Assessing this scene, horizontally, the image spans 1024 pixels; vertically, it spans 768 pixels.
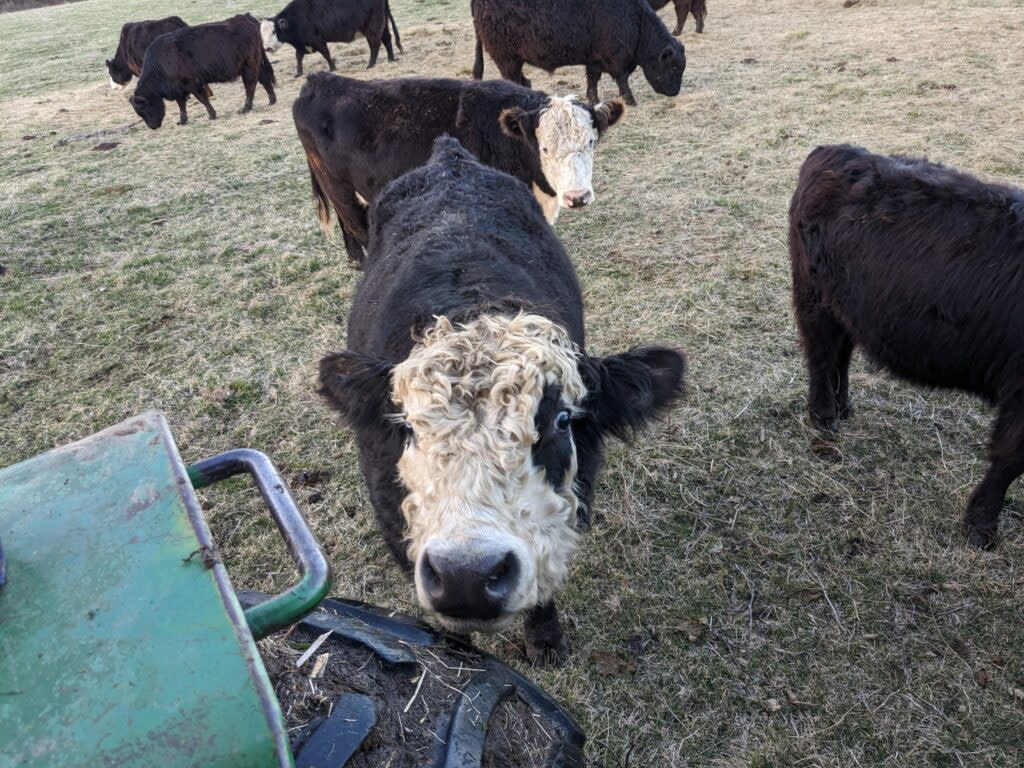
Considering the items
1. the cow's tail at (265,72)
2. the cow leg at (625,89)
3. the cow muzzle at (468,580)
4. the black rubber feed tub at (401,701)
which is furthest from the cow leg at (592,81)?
the black rubber feed tub at (401,701)

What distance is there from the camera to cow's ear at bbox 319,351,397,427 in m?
2.28

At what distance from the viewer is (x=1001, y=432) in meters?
3.02

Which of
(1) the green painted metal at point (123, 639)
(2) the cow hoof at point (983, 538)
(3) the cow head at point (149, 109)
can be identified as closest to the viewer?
(1) the green painted metal at point (123, 639)

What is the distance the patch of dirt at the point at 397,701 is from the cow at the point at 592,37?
1045cm

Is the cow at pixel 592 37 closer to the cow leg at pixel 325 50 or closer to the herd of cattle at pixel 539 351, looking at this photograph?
the cow leg at pixel 325 50

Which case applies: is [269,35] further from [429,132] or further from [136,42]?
[429,132]

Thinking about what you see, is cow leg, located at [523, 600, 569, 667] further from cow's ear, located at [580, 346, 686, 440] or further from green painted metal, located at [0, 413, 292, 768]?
green painted metal, located at [0, 413, 292, 768]

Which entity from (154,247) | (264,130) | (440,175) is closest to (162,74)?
(264,130)

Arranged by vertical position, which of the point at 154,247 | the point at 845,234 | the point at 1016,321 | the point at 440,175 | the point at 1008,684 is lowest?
the point at 1008,684

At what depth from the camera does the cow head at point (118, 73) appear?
1590cm

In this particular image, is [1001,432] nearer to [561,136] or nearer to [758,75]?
[561,136]

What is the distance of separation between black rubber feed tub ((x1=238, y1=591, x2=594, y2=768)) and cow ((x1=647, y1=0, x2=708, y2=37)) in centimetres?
1536

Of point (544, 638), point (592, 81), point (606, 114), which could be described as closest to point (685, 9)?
point (592, 81)

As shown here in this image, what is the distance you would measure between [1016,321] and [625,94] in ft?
29.5
